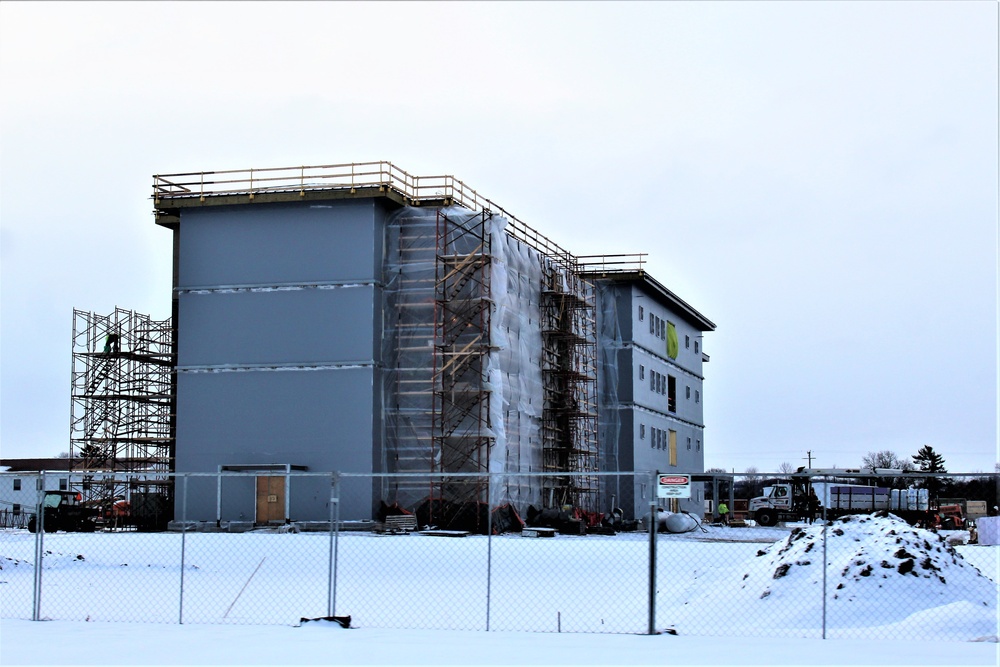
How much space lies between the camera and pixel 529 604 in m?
21.6

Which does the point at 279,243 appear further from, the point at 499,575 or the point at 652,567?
the point at 652,567

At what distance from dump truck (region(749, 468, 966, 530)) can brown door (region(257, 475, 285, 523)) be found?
21.1 metres

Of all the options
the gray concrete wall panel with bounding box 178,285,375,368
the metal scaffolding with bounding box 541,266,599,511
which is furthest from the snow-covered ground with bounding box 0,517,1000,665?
the metal scaffolding with bounding box 541,266,599,511

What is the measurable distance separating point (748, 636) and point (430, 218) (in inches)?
1322

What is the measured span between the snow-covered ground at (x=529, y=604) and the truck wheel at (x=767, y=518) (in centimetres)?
3322

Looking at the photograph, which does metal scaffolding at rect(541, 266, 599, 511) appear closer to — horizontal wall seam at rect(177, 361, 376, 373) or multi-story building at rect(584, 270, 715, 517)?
multi-story building at rect(584, 270, 715, 517)

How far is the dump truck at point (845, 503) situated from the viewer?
170 ft

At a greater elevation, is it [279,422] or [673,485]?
[279,422]

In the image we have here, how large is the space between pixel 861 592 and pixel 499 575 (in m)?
10.1

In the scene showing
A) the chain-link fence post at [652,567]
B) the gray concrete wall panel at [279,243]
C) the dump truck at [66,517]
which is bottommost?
the dump truck at [66,517]

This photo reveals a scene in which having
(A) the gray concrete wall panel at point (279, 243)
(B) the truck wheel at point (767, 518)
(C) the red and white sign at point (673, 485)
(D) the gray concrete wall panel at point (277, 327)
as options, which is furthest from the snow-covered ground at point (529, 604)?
(B) the truck wheel at point (767, 518)

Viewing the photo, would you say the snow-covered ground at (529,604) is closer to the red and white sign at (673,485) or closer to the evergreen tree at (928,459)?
the red and white sign at (673,485)

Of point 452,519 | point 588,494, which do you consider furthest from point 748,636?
point 588,494

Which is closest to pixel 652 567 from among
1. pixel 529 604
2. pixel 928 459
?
pixel 529 604
